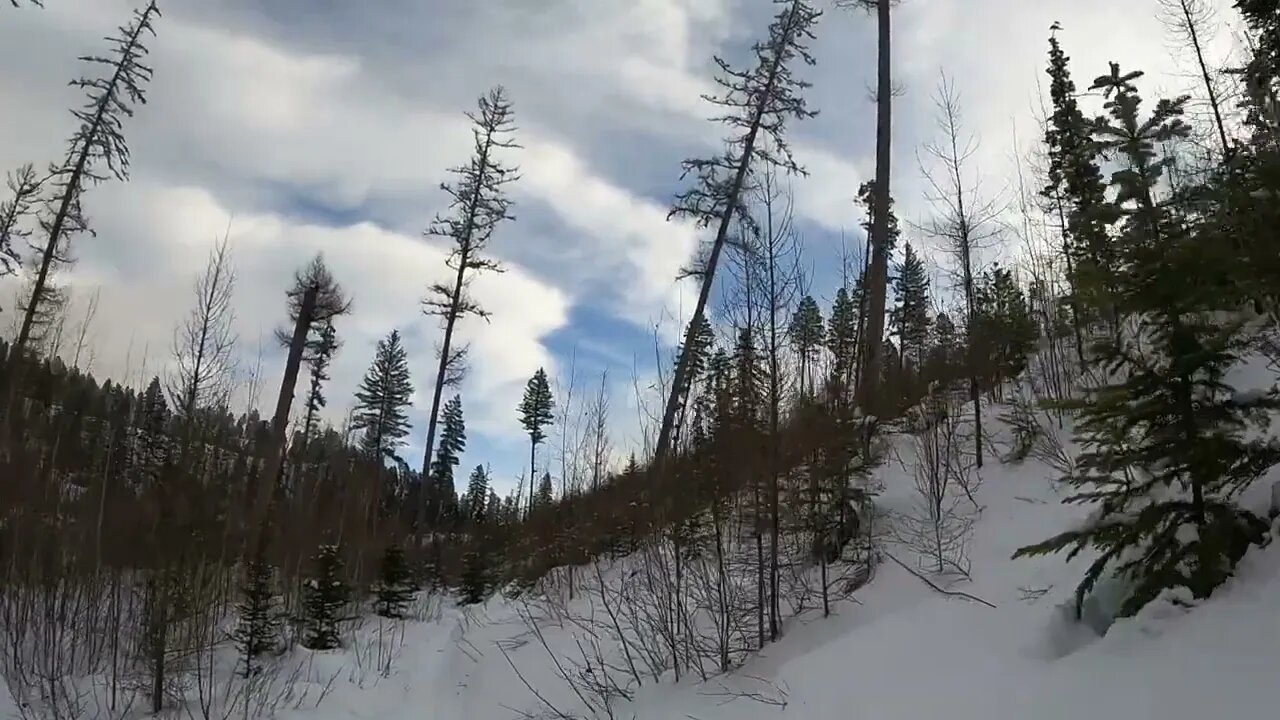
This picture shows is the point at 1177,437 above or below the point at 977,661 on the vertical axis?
above

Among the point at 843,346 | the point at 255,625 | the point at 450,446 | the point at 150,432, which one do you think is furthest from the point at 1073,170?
the point at 450,446

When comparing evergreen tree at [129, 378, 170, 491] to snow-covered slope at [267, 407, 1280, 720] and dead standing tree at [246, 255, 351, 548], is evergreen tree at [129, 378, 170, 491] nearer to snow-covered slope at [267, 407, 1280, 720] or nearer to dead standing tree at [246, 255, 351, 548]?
dead standing tree at [246, 255, 351, 548]

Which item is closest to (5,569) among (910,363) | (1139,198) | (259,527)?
(259,527)

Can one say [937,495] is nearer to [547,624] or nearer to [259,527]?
[547,624]

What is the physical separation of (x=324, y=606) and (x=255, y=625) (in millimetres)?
1760

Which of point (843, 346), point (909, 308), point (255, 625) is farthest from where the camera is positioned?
point (909, 308)

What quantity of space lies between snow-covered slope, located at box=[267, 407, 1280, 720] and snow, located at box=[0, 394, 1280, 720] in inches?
0.5

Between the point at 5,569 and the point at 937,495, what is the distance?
10.7m

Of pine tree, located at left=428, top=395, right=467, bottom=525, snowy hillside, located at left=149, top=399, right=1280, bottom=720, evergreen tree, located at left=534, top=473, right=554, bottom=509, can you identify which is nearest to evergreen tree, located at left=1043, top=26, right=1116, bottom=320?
snowy hillside, located at left=149, top=399, right=1280, bottom=720

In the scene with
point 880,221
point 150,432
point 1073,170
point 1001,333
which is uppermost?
point 1073,170

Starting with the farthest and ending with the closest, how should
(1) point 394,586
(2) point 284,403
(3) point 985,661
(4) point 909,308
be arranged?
(4) point 909,308 → (2) point 284,403 → (1) point 394,586 → (3) point 985,661

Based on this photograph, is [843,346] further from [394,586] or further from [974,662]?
[974,662]

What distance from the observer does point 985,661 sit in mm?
4426

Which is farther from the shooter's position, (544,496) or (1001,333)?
(544,496)
